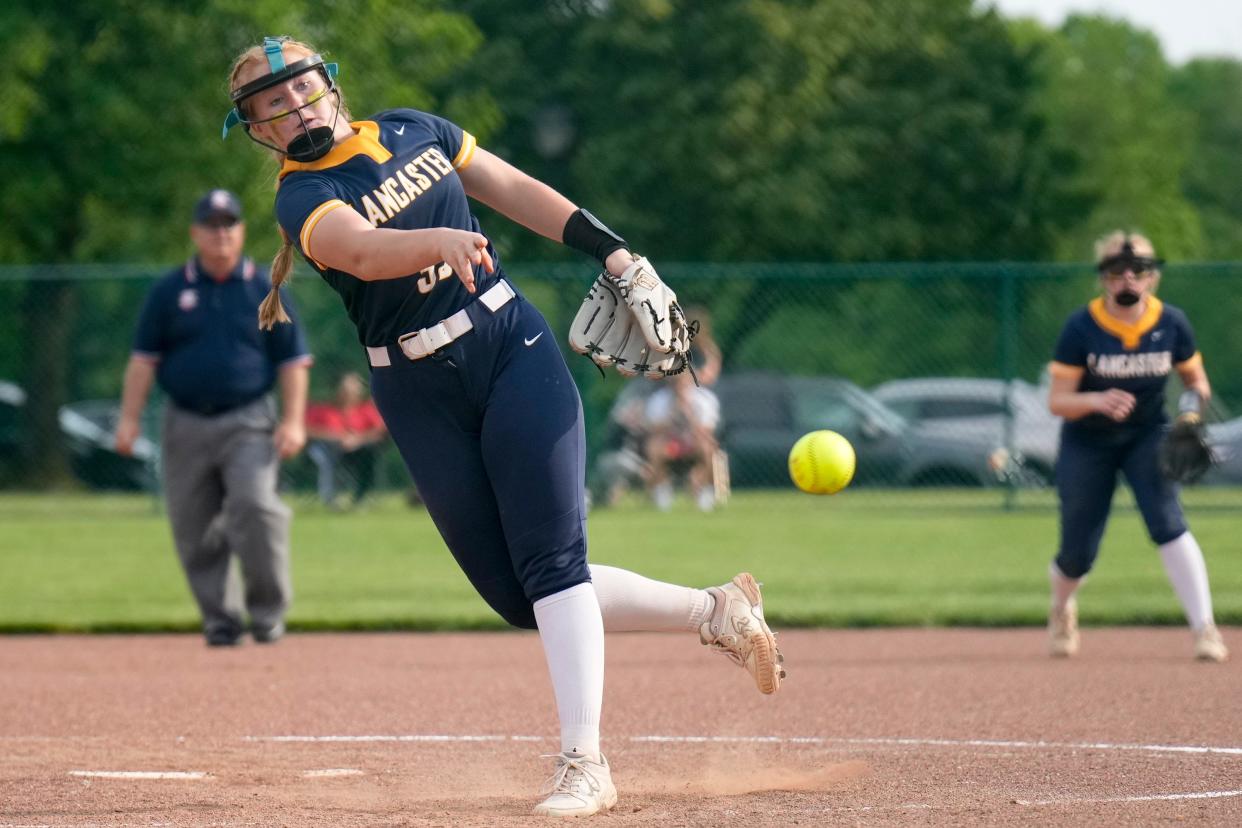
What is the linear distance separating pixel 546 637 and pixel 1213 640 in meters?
4.41

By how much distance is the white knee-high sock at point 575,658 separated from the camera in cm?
466

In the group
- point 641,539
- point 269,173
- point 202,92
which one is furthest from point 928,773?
point 202,92

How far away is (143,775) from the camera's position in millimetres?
5406

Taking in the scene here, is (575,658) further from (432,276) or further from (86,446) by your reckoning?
(86,446)

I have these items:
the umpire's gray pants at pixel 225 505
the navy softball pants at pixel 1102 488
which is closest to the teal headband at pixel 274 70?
the umpire's gray pants at pixel 225 505

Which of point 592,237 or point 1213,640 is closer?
point 592,237

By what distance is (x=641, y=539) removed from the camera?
14406 mm

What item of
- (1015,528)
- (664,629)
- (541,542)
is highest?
(541,542)

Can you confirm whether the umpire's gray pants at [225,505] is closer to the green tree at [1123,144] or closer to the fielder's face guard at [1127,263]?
the fielder's face guard at [1127,263]

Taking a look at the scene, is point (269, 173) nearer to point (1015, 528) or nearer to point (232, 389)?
point (232, 389)

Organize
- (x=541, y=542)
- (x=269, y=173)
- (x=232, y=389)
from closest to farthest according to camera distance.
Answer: (x=541, y=542)
(x=269, y=173)
(x=232, y=389)

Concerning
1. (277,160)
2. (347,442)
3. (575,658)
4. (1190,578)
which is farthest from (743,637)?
(347,442)

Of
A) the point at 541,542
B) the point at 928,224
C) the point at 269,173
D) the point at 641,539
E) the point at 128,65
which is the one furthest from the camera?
the point at 928,224

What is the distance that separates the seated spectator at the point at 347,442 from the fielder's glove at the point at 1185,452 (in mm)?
11808
